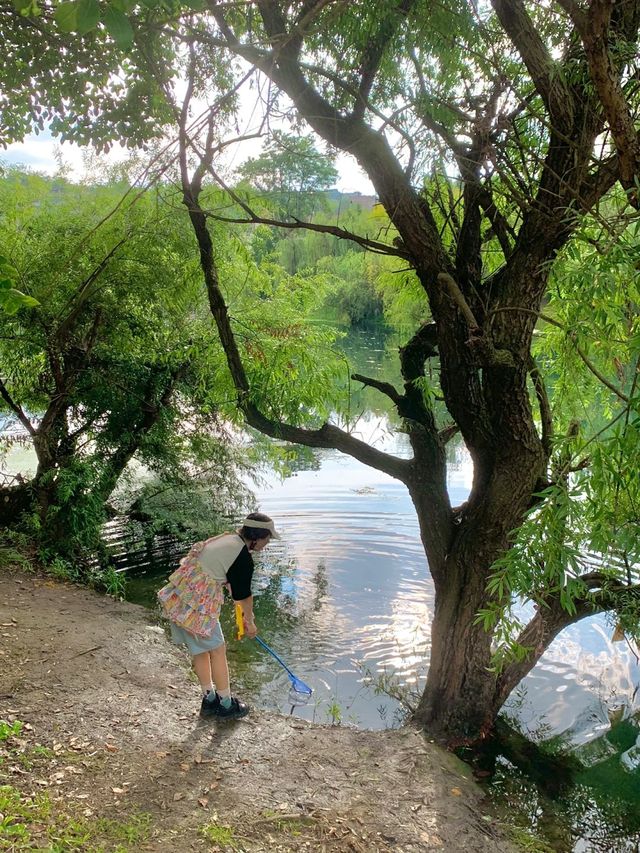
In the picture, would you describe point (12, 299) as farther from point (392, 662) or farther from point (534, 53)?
point (392, 662)

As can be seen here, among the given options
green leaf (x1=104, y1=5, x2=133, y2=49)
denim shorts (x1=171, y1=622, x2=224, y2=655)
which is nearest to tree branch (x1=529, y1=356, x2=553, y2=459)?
denim shorts (x1=171, y1=622, x2=224, y2=655)

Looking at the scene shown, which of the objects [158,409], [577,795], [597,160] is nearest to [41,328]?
[158,409]

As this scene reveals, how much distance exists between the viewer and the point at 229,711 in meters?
4.21

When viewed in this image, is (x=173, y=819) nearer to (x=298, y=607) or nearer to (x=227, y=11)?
(x=298, y=607)

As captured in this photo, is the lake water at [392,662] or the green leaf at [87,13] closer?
the green leaf at [87,13]

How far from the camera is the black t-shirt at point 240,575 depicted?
401 centimetres

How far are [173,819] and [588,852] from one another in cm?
255

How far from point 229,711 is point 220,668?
0.33m

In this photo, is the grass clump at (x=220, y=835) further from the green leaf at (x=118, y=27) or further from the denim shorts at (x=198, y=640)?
the green leaf at (x=118, y=27)

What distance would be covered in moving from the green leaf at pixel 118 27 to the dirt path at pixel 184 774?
9.59ft

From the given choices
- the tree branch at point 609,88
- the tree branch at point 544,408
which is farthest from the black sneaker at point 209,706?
the tree branch at point 609,88

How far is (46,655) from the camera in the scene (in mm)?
4742

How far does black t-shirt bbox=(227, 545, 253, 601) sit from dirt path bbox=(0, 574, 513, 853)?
90cm

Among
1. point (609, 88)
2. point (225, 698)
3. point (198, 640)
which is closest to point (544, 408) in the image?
point (609, 88)
